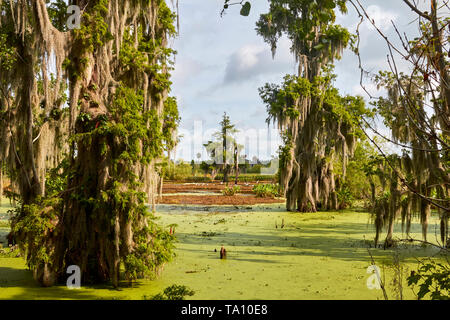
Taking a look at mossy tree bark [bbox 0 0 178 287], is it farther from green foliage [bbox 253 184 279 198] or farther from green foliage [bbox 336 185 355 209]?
green foliage [bbox 253 184 279 198]

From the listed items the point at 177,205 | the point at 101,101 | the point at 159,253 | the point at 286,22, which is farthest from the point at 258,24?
the point at 159,253

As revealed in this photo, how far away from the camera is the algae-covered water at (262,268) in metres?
6.83

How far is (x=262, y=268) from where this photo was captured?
877 centimetres

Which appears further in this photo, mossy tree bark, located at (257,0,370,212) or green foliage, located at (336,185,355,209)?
green foliage, located at (336,185,355,209)

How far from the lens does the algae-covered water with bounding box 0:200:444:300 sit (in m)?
6.83

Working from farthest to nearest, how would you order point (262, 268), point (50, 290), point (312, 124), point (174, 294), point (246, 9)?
1. point (312, 124)
2. point (262, 268)
3. point (50, 290)
4. point (174, 294)
5. point (246, 9)

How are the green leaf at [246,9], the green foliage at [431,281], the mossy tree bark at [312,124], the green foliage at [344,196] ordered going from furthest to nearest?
the green foliage at [344,196] → the mossy tree bark at [312,124] → the green foliage at [431,281] → the green leaf at [246,9]

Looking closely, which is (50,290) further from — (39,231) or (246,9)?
(246,9)

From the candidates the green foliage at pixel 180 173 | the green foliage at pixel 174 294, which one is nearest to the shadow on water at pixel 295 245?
the green foliage at pixel 174 294

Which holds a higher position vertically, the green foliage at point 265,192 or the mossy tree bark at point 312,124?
the mossy tree bark at point 312,124

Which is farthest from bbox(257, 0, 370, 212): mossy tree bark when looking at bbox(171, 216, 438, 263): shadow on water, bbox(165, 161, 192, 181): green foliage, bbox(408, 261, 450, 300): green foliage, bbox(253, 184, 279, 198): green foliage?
bbox(165, 161, 192, 181): green foliage

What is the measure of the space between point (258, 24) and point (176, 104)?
47.8 ft

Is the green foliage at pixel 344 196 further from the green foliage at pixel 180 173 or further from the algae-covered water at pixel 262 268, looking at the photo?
the green foliage at pixel 180 173

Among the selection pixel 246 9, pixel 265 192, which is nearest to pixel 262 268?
pixel 246 9
